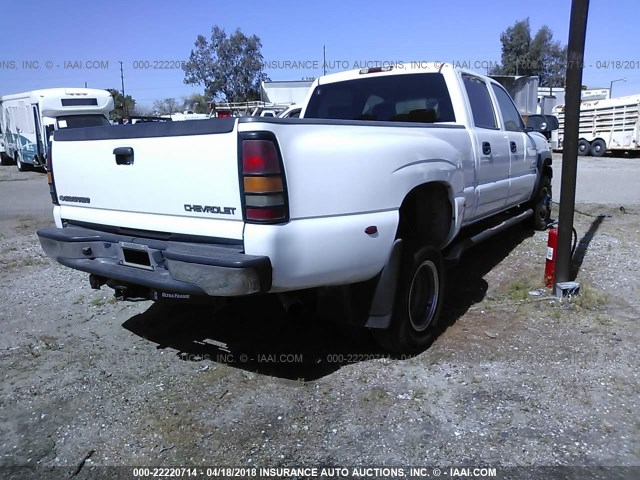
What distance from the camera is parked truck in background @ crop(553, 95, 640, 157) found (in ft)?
72.5

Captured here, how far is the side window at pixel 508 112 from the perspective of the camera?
5.71 meters

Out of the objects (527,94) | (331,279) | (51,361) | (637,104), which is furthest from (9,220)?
(637,104)

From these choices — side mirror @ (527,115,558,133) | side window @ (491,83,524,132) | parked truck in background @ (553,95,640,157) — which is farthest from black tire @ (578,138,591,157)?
side window @ (491,83,524,132)

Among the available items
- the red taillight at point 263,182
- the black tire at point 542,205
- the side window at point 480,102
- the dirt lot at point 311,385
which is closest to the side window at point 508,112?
the side window at point 480,102

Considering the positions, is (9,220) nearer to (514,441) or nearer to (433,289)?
(433,289)

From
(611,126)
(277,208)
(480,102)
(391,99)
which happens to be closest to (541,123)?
(480,102)

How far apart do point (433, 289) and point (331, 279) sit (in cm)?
126

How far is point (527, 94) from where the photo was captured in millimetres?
23000

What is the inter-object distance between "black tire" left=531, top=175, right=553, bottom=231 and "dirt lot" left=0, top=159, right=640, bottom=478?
2060 millimetres

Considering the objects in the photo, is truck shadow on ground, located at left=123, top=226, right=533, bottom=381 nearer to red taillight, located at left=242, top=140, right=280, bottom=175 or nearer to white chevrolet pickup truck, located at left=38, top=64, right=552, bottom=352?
white chevrolet pickup truck, located at left=38, top=64, right=552, bottom=352

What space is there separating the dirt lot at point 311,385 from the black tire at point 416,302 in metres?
0.14

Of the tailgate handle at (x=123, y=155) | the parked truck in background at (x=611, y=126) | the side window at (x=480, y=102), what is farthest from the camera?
the parked truck in background at (x=611, y=126)

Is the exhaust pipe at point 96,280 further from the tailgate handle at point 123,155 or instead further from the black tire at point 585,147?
the black tire at point 585,147

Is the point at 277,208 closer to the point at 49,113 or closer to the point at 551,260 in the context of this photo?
the point at 551,260
